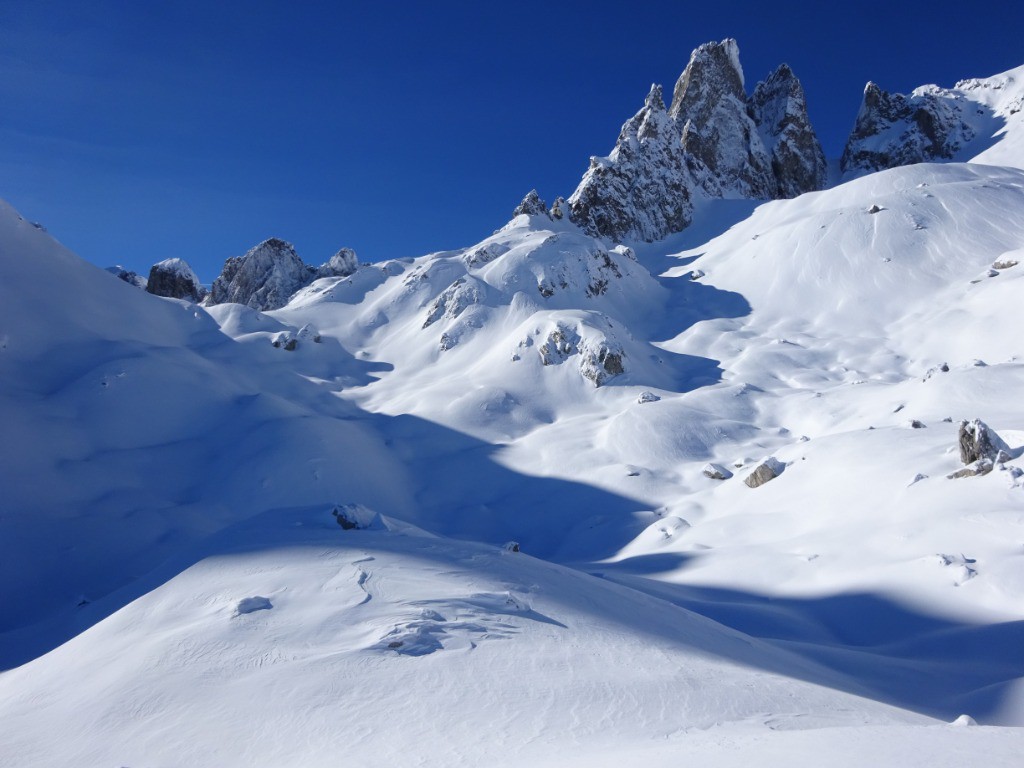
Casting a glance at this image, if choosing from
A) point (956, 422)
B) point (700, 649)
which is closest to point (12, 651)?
point (700, 649)

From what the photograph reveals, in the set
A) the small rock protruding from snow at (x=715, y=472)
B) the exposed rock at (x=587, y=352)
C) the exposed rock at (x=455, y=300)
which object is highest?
the exposed rock at (x=455, y=300)

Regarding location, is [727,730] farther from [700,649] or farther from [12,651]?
[12,651]

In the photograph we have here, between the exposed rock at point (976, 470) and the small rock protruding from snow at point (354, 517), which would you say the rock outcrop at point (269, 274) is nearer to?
the small rock protruding from snow at point (354, 517)

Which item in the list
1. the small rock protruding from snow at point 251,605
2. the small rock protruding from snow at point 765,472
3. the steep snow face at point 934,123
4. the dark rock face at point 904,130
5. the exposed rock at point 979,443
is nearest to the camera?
the small rock protruding from snow at point 251,605

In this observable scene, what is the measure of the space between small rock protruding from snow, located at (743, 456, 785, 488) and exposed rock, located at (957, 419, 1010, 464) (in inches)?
263

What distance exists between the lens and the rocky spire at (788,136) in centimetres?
9888

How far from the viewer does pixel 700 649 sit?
343 inches

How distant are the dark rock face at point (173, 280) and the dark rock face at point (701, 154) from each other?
148 ft

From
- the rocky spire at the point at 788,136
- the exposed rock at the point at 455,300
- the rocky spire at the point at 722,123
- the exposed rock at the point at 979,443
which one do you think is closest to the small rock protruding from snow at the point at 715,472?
the exposed rock at the point at 979,443

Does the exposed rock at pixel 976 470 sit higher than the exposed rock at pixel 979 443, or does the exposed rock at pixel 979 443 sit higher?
the exposed rock at pixel 979 443

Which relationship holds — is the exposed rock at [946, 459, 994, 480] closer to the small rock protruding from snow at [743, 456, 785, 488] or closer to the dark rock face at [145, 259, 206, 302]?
the small rock protruding from snow at [743, 456, 785, 488]

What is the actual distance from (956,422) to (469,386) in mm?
25018

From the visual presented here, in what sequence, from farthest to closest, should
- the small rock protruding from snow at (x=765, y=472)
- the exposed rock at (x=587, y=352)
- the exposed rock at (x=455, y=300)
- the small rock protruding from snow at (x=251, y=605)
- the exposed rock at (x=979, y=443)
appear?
the exposed rock at (x=455, y=300), the exposed rock at (x=587, y=352), the small rock protruding from snow at (x=765, y=472), the exposed rock at (x=979, y=443), the small rock protruding from snow at (x=251, y=605)

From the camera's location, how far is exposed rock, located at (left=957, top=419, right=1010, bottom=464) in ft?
49.2
